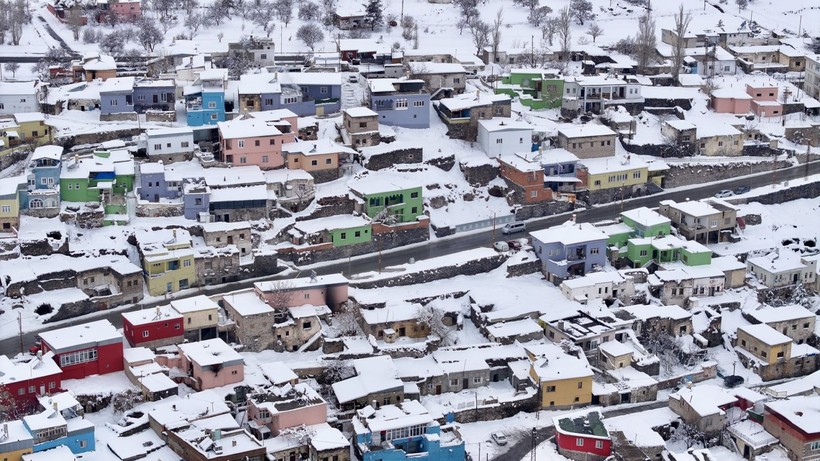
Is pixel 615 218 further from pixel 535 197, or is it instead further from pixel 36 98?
pixel 36 98

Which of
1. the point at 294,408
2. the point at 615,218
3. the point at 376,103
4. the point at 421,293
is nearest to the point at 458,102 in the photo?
the point at 376,103

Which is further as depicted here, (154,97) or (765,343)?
(154,97)

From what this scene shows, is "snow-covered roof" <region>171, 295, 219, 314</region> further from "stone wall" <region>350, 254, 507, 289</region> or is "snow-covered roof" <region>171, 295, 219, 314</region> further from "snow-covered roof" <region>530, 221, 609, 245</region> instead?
"snow-covered roof" <region>530, 221, 609, 245</region>

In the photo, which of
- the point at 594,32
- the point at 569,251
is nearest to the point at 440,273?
the point at 569,251

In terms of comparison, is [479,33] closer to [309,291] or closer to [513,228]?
[513,228]

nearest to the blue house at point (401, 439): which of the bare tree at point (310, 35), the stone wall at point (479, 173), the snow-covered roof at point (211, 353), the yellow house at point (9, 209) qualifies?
the snow-covered roof at point (211, 353)

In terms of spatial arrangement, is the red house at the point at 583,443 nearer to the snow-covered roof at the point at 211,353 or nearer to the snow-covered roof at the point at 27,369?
the snow-covered roof at the point at 211,353
